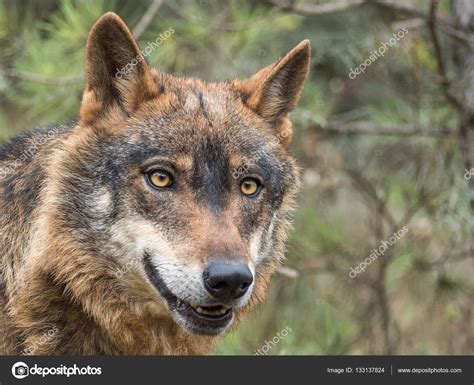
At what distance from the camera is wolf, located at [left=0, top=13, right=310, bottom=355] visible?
4.57 metres

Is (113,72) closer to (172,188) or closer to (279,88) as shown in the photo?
(172,188)

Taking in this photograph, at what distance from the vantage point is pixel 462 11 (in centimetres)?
764

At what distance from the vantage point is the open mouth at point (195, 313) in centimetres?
453

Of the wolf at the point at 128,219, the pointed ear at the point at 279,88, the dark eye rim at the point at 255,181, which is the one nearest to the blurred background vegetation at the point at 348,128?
the pointed ear at the point at 279,88

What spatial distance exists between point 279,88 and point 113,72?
1.24 meters

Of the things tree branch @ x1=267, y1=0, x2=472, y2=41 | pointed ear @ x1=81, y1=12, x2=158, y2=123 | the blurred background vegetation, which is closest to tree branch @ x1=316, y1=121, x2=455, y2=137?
the blurred background vegetation

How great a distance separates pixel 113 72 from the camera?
16.6ft

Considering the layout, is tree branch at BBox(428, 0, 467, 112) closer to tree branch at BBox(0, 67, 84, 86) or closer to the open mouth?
tree branch at BBox(0, 67, 84, 86)

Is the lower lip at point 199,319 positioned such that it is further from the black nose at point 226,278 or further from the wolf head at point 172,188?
the black nose at point 226,278

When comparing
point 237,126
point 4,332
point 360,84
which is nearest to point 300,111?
point 360,84
